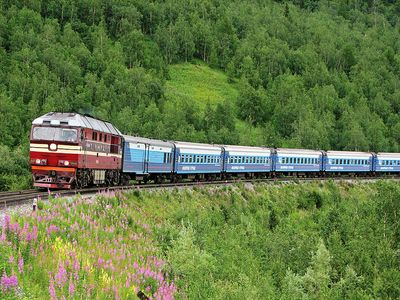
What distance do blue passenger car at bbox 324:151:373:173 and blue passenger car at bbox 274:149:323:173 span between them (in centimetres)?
176

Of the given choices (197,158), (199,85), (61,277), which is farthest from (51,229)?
(199,85)

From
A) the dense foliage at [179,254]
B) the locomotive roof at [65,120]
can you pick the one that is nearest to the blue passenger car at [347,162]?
the dense foliage at [179,254]

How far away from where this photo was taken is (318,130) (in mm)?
133250

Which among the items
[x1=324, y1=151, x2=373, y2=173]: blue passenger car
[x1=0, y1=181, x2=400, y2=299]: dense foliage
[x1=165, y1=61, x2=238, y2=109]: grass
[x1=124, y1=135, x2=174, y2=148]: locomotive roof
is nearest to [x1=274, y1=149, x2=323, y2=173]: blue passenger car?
[x1=324, y1=151, x2=373, y2=173]: blue passenger car

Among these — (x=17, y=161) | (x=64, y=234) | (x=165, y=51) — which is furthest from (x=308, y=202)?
(x=165, y=51)

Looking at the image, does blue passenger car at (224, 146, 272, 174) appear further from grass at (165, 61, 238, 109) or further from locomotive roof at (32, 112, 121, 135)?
grass at (165, 61, 238, 109)

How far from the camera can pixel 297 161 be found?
66.3 meters

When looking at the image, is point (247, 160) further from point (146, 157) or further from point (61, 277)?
point (61, 277)

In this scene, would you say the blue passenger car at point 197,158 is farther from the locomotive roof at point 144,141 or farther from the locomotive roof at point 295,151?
the locomotive roof at point 295,151

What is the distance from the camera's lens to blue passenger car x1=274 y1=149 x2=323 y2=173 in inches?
2495

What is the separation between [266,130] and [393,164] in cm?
4926

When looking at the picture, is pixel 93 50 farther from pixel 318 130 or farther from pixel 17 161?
pixel 17 161

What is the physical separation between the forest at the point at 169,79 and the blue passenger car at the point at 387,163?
122 ft

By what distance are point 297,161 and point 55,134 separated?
43008mm
